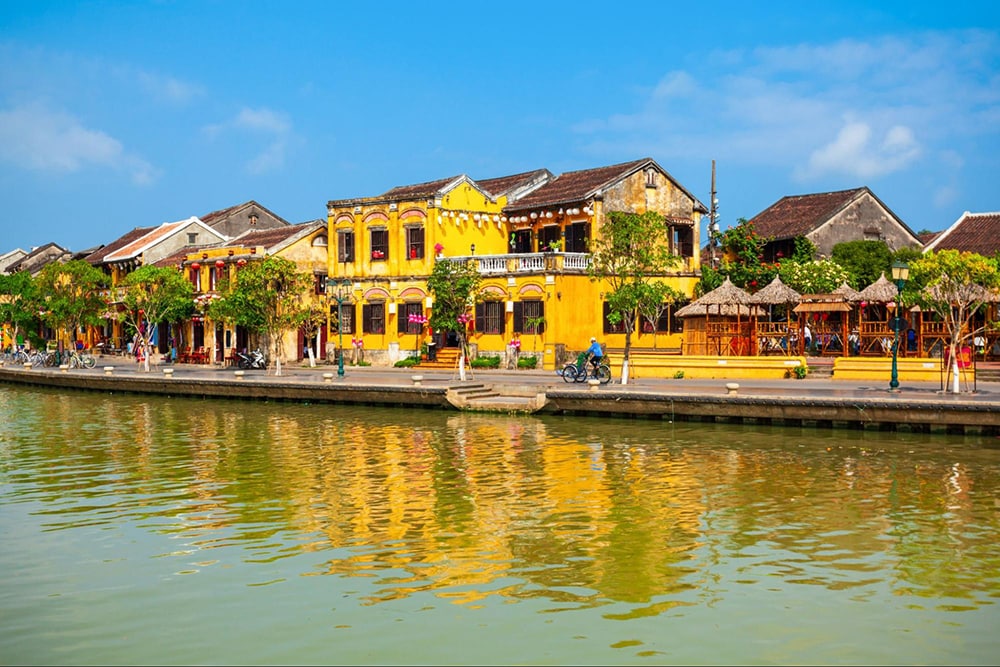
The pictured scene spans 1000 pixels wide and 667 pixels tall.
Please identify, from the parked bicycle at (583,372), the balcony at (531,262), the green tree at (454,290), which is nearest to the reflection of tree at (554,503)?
the parked bicycle at (583,372)

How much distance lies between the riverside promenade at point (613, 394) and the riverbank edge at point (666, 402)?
25 mm

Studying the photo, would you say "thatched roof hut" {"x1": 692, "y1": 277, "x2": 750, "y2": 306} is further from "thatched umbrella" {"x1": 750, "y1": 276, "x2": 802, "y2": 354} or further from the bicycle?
the bicycle

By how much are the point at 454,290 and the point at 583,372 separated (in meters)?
10.1

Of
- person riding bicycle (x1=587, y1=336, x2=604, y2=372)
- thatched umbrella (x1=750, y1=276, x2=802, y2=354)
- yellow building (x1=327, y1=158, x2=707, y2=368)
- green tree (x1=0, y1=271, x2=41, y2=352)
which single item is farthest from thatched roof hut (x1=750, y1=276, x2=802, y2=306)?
green tree (x1=0, y1=271, x2=41, y2=352)

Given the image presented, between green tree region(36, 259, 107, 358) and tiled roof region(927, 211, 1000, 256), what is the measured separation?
4267 centimetres

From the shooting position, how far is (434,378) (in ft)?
122

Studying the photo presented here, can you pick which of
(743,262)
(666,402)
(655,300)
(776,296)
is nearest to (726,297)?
(776,296)

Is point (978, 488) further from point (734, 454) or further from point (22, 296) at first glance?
point (22, 296)

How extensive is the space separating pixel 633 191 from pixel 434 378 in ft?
44.6

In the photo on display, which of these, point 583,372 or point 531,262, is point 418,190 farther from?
point 583,372

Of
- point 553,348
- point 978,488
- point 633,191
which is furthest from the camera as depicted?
point 633,191

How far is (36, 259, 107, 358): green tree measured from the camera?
5303 centimetres

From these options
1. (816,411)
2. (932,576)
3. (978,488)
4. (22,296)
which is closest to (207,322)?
(22,296)

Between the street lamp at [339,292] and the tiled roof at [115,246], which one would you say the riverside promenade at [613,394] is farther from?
the tiled roof at [115,246]
